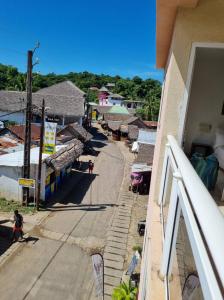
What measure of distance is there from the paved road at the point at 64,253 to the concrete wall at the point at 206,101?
A: 6911mm

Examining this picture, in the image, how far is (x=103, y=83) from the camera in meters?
107

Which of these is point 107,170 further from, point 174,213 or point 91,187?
point 174,213

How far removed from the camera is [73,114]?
110 ft

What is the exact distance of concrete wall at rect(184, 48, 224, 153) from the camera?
5.31 metres

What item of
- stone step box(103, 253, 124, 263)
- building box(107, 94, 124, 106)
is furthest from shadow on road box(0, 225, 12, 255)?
building box(107, 94, 124, 106)

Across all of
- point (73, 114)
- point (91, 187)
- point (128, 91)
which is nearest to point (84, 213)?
point (91, 187)

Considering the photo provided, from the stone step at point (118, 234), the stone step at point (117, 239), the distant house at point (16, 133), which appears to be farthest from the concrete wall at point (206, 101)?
the distant house at point (16, 133)

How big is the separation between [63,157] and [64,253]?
7795mm

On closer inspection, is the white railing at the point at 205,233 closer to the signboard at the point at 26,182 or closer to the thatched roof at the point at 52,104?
the signboard at the point at 26,182

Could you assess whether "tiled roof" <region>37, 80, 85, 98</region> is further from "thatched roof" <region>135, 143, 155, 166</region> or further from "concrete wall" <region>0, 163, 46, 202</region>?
"concrete wall" <region>0, 163, 46, 202</region>

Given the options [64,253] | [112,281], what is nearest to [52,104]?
[64,253]

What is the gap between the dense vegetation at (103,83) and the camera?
52641 mm

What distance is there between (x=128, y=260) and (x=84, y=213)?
4.59 metres

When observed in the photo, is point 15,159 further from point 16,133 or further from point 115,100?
point 115,100
